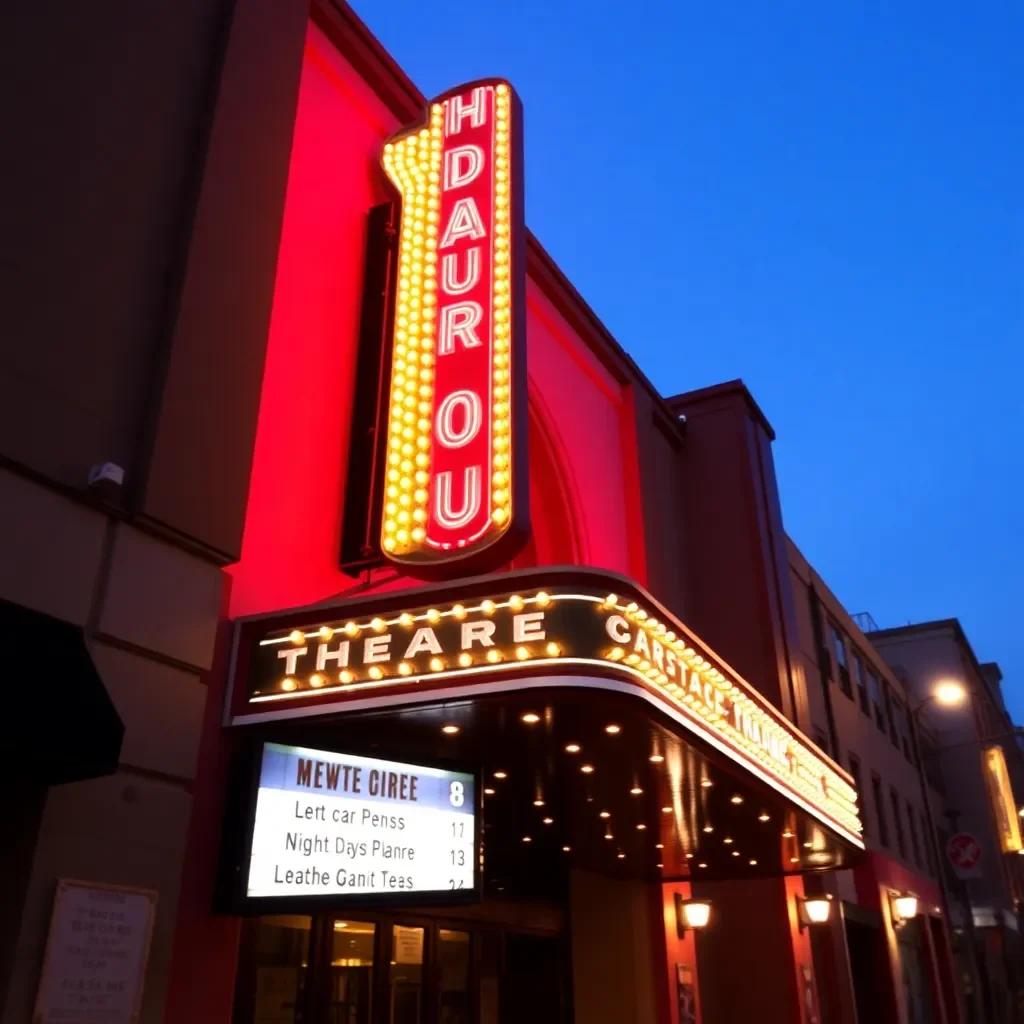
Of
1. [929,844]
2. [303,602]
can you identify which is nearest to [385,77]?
[303,602]

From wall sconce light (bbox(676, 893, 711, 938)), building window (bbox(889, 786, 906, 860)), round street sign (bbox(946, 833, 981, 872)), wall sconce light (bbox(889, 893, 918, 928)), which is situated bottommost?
wall sconce light (bbox(676, 893, 711, 938))

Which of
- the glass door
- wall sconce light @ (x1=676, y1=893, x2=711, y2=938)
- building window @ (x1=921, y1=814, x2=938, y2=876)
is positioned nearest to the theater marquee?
the glass door

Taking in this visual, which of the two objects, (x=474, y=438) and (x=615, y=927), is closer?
(x=474, y=438)

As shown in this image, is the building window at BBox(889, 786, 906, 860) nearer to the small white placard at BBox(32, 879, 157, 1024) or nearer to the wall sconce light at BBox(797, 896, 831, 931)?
the wall sconce light at BBox(797, 896, 831, 931)

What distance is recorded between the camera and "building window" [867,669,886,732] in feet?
86.0

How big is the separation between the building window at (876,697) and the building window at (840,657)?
8.03 ft

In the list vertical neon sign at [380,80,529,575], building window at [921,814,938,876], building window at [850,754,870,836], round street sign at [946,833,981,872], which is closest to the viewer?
vertical neon sign at [380,80,529,575]

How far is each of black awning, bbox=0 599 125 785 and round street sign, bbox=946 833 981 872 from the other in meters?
22.5

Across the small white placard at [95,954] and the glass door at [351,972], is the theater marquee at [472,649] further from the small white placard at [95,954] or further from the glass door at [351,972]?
the glass door at [351,972]

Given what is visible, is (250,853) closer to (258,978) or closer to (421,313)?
(258,978)

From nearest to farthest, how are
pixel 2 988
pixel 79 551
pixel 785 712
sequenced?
pixel 2 988 → pixel 79 551 → pixel 785 712

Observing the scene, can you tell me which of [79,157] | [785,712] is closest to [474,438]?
[79,157]

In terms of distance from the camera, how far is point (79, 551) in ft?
19.4

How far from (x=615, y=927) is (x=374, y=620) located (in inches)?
294
